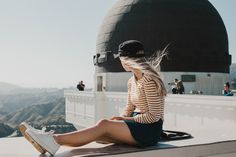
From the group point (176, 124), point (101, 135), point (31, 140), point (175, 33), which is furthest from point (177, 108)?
point (31, 140)

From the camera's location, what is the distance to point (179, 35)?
2247cm

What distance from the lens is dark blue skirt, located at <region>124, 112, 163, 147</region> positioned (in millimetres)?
3865

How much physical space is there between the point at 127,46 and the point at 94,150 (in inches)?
42.7

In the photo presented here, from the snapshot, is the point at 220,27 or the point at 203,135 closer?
the point at 203,135

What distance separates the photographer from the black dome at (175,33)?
73.6ft

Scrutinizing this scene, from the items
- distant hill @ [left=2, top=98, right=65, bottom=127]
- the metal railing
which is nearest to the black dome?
the metal railing

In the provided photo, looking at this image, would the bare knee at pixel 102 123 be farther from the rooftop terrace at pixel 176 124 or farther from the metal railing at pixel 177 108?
the metal railing at pixel 177 108

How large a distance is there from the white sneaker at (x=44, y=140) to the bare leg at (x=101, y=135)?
192mm

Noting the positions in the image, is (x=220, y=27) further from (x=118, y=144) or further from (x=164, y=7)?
(x=118, y=144)

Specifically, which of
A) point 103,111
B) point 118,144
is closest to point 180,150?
point 118,144

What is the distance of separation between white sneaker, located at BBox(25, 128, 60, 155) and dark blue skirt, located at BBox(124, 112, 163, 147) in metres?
0.78

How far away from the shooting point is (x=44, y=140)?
137 inches

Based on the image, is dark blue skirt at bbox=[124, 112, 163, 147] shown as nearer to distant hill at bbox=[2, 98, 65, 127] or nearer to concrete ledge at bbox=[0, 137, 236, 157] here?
concrete ledge at bbox=[0, 137, 236, 157]

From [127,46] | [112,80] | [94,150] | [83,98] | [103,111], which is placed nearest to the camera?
[94,150]
